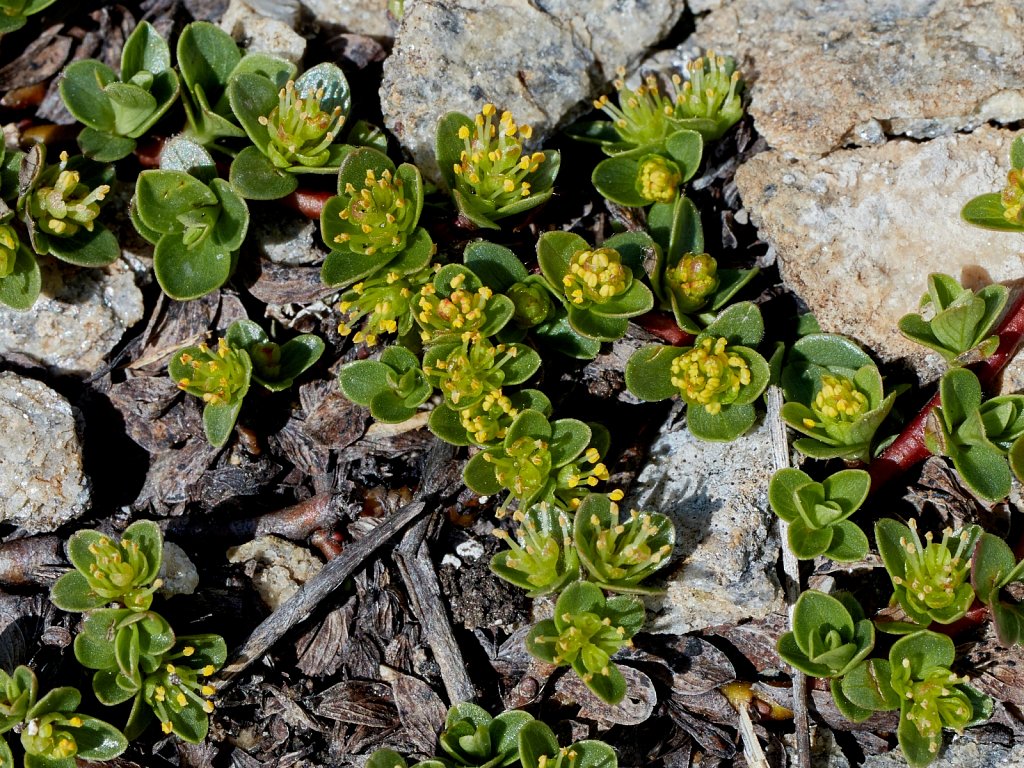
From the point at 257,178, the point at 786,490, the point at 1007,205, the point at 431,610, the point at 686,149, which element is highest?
the point at 1007,205

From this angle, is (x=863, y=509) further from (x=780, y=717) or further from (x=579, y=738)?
(x=579, y=738)

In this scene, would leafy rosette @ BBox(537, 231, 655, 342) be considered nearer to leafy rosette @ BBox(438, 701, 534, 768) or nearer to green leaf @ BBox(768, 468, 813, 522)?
green leaf @ BBox(768, 468, 813, 522)

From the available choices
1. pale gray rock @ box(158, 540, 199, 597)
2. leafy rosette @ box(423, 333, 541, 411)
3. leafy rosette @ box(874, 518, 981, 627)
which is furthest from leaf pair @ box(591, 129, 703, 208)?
pale gray rock @ box(158, 540, 199, 597)

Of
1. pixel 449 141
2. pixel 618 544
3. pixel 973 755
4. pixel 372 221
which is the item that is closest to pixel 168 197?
pixel 372 221

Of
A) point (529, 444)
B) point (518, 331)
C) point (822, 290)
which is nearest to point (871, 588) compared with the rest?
point (822, 290)

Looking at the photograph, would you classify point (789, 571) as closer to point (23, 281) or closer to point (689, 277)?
point (689, 277)

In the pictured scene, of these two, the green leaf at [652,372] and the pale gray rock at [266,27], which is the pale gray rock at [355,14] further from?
the green leaf at [652,372]
